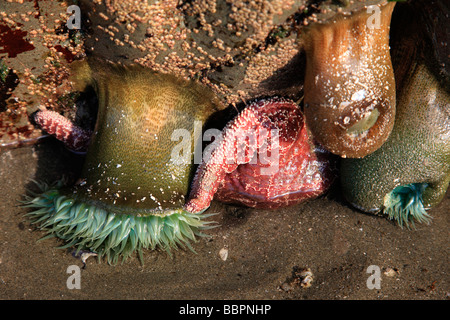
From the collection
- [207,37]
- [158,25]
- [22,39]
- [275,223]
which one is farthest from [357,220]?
[22,39]

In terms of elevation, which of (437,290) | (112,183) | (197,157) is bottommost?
(437,290)

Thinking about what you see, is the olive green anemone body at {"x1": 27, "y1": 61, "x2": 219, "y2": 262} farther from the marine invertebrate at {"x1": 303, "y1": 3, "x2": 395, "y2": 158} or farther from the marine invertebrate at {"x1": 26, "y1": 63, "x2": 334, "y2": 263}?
the marine invertebrate at {"x1": 303, "y1": 3, "x2": 395, "y2": 158}

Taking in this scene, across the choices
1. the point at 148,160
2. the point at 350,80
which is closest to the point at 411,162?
the point at 350,80

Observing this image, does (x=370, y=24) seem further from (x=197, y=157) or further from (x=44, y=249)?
(x=44, y=249)

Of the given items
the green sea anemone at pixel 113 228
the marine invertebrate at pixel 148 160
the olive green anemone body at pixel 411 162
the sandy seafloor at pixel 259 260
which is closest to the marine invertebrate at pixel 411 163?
the olive green anemone body at pixel 411 162

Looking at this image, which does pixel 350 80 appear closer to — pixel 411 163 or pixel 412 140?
pixel 412 140

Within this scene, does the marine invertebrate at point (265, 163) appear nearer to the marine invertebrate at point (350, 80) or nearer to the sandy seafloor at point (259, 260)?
the sandy seafloor at point (259, 260)

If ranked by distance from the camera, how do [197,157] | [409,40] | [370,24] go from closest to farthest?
[370,24] → [409,40] → [197,157]
